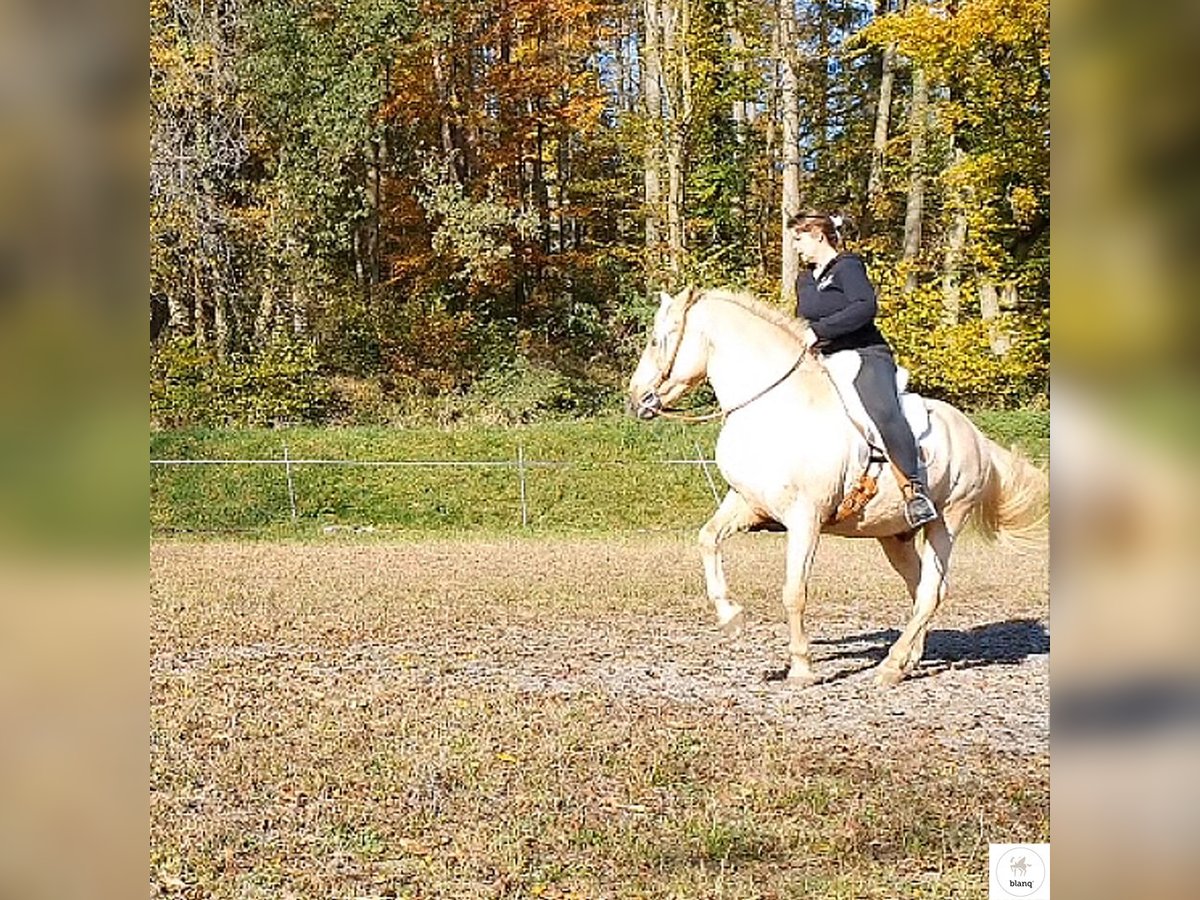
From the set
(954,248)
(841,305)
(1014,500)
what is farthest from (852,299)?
(954,248)

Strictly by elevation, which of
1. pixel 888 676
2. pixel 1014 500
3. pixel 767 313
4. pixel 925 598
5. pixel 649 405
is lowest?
pixel 888 676

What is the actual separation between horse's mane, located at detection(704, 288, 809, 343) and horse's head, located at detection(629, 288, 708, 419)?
76 mm

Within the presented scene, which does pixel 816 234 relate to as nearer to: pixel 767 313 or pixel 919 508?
pixel 767 313

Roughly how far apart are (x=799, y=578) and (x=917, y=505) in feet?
1.19

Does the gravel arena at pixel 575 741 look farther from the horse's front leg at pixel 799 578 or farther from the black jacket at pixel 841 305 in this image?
the black jacket at pixel 841 305

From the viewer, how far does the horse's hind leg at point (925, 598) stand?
343 cm

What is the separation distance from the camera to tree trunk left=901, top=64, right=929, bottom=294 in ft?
19.6

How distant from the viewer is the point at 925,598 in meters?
3.44

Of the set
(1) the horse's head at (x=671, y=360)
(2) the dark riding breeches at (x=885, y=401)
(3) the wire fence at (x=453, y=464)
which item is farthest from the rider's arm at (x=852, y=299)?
(3) the wire fence at (x=453, y=464)

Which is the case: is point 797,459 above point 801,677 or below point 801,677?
Answer: above
